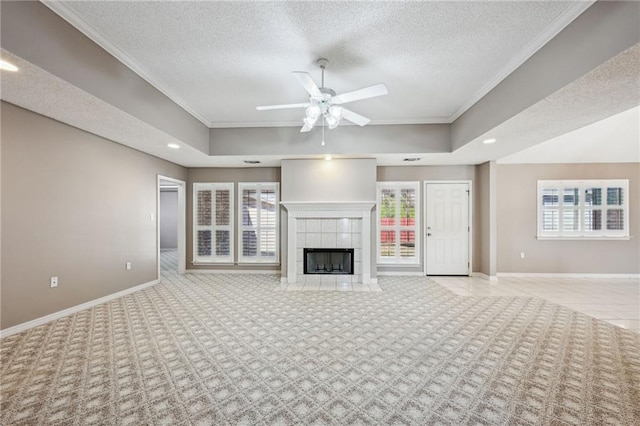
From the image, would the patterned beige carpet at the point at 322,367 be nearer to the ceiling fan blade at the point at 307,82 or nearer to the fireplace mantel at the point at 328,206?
the fireplace mantel at the point at 328,206

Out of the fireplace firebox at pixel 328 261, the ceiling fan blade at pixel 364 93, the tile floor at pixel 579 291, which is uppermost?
the ceiling fan blade at pixel 364 93

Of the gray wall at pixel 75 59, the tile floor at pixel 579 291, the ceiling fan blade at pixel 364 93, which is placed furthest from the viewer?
the tile floor at pixel 579 291

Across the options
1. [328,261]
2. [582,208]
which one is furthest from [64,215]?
[582,208]

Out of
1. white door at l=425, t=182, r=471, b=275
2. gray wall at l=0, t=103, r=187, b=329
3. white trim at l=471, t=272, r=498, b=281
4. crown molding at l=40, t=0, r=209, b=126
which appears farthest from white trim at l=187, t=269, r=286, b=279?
white trim at l=471, t=272, r=498, b=281

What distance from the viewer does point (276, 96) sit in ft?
12.2

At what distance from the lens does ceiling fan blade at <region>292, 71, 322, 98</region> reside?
2.25 meters

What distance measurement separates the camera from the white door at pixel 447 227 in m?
5.98

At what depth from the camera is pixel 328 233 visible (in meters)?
5.46

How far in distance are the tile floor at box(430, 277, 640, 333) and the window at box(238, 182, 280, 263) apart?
3.72 m

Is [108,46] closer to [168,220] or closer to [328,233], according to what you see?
[328,233]

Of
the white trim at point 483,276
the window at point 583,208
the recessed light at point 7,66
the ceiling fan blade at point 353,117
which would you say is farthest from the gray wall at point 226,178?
the window at point 583,208

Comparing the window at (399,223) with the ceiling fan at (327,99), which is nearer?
the ceiling fan at (327,99)

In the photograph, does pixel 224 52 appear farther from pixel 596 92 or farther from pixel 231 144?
pixel 596 92

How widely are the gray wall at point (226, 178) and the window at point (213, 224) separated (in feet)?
0.33
